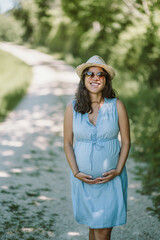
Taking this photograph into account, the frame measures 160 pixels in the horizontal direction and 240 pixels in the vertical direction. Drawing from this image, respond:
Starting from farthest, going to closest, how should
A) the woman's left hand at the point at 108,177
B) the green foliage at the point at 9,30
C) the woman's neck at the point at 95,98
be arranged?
the green foliage at the point at 9,30
the woman's neck at the point at 95,98
the woman's left hand at the point at 108,177

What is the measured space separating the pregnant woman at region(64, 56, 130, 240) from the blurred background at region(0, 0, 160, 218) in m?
2.05

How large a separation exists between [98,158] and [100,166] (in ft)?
0.24

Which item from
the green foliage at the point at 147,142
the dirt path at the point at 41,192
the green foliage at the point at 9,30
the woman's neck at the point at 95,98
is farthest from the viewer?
the green foliage at the point at 9,30

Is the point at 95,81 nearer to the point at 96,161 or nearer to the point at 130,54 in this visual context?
the point at 96,161

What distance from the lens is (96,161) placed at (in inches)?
108

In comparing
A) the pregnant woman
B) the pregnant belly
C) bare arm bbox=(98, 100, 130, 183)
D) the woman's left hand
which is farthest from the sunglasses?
the woman's left hand

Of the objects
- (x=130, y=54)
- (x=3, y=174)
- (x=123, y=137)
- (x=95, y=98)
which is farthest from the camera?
(x=130, y=54)

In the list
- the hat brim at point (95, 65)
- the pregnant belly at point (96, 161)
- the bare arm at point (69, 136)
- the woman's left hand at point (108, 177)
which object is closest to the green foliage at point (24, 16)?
the hat brim at point (95, 65)

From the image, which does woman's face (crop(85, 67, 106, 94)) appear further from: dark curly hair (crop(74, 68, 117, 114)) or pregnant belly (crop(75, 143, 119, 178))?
pregnant belly (crop(75, 143, 119, 178))

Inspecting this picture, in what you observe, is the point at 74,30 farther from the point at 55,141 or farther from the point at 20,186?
the point at 20,186

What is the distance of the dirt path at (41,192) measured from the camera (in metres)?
3.93

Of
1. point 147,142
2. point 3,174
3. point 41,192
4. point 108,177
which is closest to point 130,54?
point 147,142

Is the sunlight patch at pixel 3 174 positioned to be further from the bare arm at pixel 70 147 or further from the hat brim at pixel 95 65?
the hat brim at pixel 95 65

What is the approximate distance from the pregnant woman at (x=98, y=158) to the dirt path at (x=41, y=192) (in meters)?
1.24
